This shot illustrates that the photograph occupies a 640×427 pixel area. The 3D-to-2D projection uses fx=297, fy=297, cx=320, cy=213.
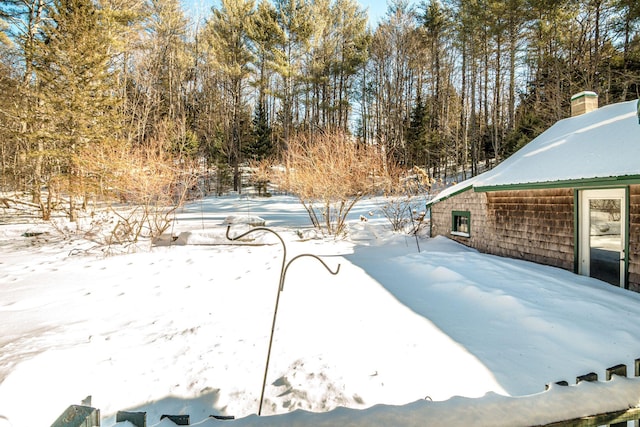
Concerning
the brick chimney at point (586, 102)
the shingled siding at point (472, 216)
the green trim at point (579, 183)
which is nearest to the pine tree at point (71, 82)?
the shingled siding at point (472, 216)

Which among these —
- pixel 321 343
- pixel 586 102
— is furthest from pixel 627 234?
pixel 321 343

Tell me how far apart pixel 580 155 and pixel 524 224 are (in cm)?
164

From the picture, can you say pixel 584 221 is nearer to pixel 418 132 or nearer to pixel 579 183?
pixel 579 183

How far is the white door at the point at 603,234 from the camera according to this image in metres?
4.67

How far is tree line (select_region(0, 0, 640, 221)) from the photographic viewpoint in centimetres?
1187

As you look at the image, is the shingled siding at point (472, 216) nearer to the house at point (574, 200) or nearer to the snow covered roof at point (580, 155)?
the house at point (574, 200)

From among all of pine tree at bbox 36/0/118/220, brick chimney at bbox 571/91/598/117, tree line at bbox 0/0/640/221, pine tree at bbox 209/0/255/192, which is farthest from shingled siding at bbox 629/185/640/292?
pine tree at bbox 209/0/255/192

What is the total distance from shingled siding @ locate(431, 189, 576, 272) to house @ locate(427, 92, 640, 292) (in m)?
0.02

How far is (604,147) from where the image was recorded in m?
5.30

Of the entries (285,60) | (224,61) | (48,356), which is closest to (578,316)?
(48,356)

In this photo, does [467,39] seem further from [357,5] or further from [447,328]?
[447,328]

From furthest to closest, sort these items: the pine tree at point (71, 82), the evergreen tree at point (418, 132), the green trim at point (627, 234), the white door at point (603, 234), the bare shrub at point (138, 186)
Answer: the evergreen tree at point (418, 132), the pine tree at point (71, 82), the bare shrub at point (138, 186), the white door at point (603, 234), the green trim at point (627, 234)

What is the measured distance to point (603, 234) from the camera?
496 cm

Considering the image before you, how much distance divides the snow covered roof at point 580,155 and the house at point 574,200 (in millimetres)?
12
